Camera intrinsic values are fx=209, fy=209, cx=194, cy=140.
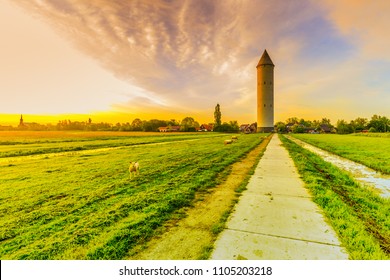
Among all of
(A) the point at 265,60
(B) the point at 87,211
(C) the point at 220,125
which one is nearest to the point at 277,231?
(B) the point at 87,211

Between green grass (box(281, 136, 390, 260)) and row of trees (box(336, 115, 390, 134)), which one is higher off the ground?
row of trees (box(336, 115, 390, 134))

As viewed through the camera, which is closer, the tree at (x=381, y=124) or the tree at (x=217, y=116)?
the tree at (x=217, y=116)

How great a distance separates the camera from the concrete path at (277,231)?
10.7ft

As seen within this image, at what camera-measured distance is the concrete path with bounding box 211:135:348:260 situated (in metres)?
3.27

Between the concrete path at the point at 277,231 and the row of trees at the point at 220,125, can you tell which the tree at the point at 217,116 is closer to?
the row of trees at the point at 220,125

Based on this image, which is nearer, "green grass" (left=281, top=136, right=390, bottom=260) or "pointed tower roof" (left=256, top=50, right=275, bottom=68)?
"green grass" (left=281, top=136, right=390, bottom=260)

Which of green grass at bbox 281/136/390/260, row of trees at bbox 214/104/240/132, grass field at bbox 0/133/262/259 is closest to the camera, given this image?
green grass at bbox 281/136/390/260

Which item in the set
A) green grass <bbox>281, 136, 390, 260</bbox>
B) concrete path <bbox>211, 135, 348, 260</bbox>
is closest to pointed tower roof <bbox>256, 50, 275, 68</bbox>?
green grass <bbox>281, 136, 390, 260</bbox>

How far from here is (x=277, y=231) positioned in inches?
156

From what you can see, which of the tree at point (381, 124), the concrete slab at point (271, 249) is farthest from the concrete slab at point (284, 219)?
the tree at point (381, 124)

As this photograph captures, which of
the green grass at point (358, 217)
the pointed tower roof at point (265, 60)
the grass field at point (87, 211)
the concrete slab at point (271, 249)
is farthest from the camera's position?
the pointed tower roof at point (265, 60)

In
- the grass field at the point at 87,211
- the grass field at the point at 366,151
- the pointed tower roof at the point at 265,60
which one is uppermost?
the pointed tower roof at the point at 265,60

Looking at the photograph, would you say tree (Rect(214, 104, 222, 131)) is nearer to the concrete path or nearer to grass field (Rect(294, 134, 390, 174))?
grass field (Rect(294, 134, 390, 174))
